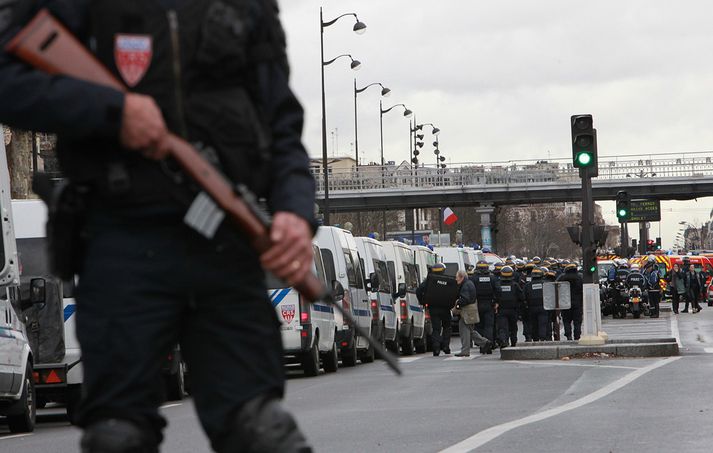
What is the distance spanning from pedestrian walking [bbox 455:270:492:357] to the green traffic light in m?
6.52

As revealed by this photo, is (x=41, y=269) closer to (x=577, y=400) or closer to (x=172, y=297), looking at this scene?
(x=577, y=400)

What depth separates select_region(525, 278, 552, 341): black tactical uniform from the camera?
3288 cm

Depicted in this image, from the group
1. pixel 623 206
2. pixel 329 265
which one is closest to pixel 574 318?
pixel 329 265

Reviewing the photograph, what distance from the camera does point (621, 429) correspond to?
1084 centimetres

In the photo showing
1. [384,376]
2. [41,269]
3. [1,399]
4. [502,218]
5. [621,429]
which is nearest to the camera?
[621,429]

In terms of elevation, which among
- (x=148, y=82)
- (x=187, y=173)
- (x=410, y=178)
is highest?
(x=410, y=178)

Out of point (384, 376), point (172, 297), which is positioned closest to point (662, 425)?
point (172, 297)

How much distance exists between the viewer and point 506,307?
106 ft

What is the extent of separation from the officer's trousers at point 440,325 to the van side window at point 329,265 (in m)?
4.40

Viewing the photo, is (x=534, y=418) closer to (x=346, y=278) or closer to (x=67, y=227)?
(x=67, y=227)

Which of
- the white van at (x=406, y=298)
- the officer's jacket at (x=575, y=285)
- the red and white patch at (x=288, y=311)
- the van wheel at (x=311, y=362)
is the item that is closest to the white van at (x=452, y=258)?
the white van at (x=406, y=298)

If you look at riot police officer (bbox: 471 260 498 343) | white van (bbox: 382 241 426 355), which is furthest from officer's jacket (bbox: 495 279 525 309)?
white van (bbox: 382 241 426 355)

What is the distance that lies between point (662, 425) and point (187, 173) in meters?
8.08

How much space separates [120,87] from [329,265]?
904 inches
